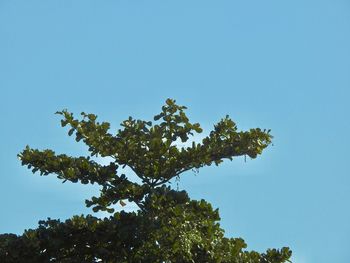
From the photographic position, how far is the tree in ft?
35.8

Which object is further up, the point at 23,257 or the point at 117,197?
the point at 117,197

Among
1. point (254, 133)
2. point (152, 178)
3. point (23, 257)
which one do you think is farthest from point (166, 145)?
point (23, 257)

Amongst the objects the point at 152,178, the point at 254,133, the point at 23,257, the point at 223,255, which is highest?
the point at 254,133

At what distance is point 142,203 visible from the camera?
37.5 ft

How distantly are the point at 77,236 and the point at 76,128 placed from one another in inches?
74.4

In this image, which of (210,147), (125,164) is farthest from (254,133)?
(125,164)

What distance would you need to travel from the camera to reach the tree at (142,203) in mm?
10898

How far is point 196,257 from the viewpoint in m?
10.9

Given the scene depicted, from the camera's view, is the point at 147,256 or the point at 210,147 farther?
the point at 210,147

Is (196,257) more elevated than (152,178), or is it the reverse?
Answer: (152,178)

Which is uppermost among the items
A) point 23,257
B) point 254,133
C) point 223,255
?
point 254,133

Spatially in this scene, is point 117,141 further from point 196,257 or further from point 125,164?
point 196,257

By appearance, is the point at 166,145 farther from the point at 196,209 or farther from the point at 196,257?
the point at 196,257

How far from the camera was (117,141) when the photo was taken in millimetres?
11820
